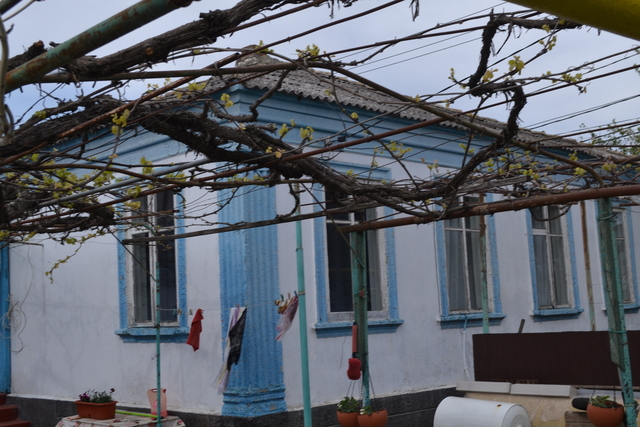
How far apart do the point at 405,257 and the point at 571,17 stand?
8573mm

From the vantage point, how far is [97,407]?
361 inches

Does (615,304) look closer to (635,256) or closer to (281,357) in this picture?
(281,357)

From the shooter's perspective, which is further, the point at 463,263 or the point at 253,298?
the point at 463,263

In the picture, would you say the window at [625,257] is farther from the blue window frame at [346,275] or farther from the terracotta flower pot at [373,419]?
the terracotta flower pot at [373,419]

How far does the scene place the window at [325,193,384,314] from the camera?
32.1 ft

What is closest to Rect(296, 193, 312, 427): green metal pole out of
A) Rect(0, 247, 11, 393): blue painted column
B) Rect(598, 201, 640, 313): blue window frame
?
Rect(0, 247, 11, 393): blue painted column

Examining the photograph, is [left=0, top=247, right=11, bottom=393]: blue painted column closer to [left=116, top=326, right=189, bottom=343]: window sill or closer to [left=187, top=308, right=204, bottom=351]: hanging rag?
[left=116, top=326, right=189, bottom=343]: window sill

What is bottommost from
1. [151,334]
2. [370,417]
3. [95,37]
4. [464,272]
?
[370,417]

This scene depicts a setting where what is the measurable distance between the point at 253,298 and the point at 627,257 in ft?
29.7

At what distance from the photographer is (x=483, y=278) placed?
10.8 metres

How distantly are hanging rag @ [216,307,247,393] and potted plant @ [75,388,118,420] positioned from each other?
1801mm

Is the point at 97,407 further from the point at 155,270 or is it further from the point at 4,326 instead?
the point at 4,326

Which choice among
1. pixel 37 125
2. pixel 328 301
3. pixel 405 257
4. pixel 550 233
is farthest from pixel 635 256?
pixel 37 125

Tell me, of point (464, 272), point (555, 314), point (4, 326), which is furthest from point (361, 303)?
point (4, 326)
